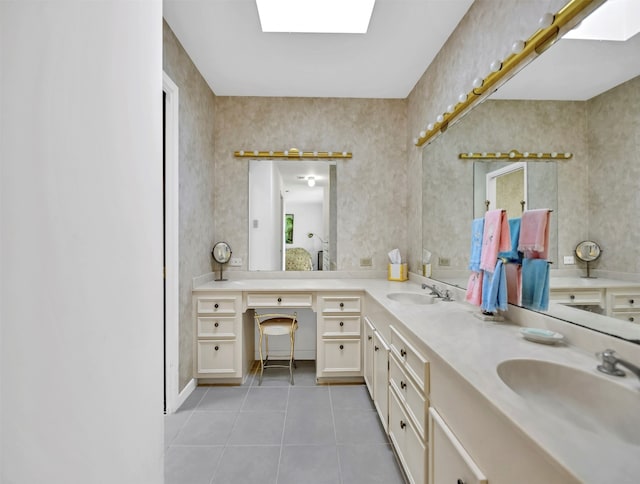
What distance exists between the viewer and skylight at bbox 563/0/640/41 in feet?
3.14

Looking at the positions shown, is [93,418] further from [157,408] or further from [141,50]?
[141,50]

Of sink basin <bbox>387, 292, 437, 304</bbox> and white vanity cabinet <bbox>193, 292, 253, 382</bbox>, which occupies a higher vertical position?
sink basin <bbox>387, 292, 437, 304</bbox>

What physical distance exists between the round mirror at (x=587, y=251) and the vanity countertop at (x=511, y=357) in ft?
0.93

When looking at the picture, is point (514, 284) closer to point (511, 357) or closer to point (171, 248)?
point (511, 357)

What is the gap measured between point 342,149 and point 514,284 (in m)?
2.11

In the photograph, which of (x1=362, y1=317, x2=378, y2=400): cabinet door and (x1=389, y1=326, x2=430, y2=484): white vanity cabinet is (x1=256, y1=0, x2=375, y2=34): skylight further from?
(x1=362, y1=317, x2=378, y2=400): cabinet door

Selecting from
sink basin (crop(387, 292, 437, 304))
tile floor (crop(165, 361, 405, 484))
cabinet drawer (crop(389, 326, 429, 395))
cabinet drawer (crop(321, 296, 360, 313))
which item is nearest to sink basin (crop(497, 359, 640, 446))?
cabinet drawer (crop(389, 326, 429, 395))

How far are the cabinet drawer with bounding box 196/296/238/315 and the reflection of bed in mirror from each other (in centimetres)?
74

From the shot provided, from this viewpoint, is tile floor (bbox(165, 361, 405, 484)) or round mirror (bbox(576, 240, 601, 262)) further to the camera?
tile floor (bbox(165, 361, 405, 484))

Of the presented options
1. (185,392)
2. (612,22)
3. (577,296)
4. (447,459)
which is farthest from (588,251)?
(185,392)

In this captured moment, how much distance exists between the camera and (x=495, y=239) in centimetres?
151

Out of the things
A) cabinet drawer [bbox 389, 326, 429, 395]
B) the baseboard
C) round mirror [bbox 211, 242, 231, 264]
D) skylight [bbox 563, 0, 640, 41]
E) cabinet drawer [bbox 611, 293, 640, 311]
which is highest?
skylight [bbox 563, 0, 640, 41]

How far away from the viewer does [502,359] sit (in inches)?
41.4

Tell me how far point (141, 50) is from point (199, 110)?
2308mm
